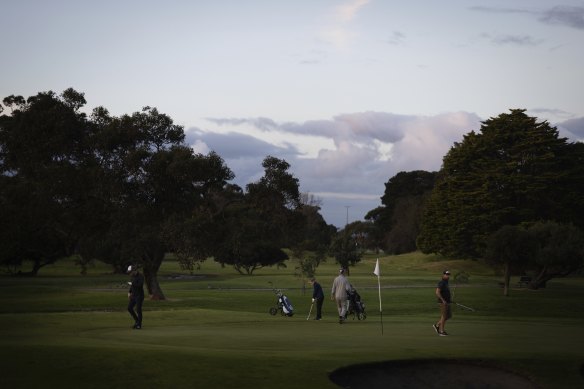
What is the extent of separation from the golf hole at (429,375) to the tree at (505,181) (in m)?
79.7

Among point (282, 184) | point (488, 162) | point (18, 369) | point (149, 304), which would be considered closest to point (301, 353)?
point (18, 369)

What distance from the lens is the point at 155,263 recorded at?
5978 centimetres

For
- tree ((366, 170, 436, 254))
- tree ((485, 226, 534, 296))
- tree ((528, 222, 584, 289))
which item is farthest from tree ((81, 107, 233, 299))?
tree ((366, 170, 436, 254))

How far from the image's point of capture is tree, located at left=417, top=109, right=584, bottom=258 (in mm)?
97438

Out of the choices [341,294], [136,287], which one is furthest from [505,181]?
[136,287]

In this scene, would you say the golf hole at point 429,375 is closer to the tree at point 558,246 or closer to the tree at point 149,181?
the tree at point 149,181

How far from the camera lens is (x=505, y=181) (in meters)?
98.1

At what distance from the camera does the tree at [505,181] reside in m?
97.4

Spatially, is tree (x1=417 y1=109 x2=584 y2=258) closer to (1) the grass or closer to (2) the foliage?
(2) the foliage

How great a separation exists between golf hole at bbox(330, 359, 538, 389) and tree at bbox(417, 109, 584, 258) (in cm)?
7970

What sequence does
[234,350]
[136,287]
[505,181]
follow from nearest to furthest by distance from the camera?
1. [234,350]
2. [136,287]
3. [505,181]

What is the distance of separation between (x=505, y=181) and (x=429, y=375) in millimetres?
82661

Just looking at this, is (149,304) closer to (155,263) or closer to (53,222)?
(155,263)

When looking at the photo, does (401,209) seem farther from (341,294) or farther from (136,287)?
(136,287)
